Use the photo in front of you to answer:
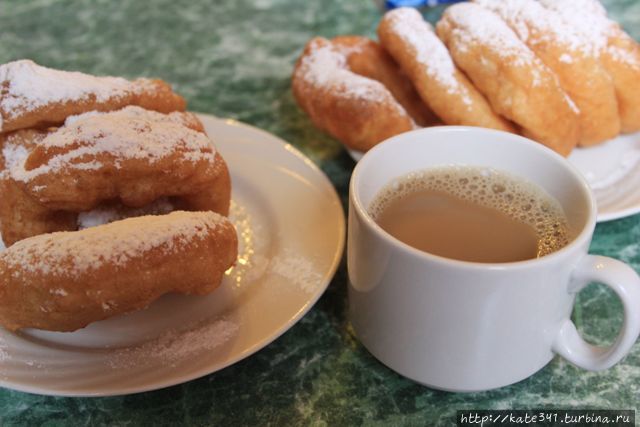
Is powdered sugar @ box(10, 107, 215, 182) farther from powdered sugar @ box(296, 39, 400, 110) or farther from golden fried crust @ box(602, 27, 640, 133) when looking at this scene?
golden fried crust @ box(602, 27, 640, 133)

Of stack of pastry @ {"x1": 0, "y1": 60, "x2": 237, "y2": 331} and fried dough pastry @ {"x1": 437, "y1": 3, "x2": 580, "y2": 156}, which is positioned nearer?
stack of pastry @ {"x1": 0, "y1": 60, "x2": 237, "y2": 331}

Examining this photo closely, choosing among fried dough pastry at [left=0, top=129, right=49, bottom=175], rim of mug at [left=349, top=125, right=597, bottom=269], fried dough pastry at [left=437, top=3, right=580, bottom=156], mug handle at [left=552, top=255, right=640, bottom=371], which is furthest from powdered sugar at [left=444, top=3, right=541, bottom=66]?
fried dough pastry at [left=0, top=129, right=49, bottom=175]

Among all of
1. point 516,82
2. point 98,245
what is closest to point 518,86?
point 516,82

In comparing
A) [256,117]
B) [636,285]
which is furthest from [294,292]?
[256,117]

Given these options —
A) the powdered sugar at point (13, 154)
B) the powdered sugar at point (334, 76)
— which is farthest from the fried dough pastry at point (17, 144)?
the powdered sugar at point (334, 76)

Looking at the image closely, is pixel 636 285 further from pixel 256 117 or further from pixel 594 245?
pixel 256 117

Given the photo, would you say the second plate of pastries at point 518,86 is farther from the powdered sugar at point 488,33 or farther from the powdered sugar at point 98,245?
the powdered sugar at point 98,245

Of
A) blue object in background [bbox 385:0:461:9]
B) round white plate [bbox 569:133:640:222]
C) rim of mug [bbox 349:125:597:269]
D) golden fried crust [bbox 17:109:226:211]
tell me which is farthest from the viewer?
blue object in background [bbox 385:0:461:9]
